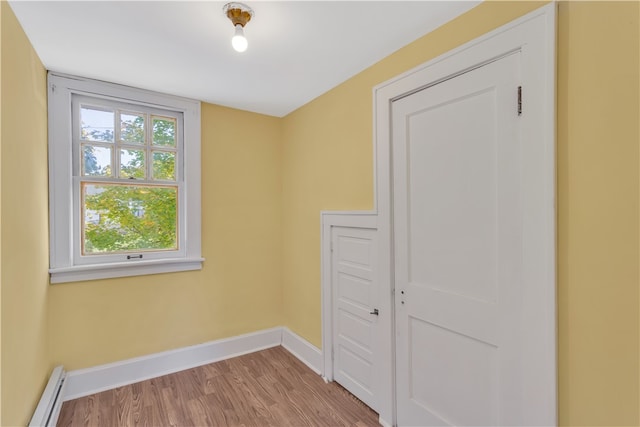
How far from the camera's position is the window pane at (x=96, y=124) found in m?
2.42

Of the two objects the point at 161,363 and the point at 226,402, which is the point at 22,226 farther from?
the point at 226,402

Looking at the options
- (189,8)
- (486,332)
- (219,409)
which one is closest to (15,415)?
(219,409)

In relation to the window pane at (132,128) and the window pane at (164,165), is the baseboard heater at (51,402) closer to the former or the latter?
the window pane at (164,165)

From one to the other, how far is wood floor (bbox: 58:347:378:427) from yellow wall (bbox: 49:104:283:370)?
0.31m

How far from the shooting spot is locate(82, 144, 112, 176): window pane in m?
2.41

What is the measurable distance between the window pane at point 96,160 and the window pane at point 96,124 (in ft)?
0.26

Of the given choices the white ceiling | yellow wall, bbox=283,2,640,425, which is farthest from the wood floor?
the white ceiling

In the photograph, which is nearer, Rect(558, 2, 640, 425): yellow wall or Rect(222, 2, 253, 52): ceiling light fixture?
Answer: Rect(558, 2, 640, 425): yellow wall

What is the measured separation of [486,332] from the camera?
4.85ft

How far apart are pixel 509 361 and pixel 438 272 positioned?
20.1 inches

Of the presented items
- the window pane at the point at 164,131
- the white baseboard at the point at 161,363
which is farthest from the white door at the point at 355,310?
the window pane at the point at 164,131

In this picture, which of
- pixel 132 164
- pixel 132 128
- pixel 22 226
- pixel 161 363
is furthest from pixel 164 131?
pixel 161 363

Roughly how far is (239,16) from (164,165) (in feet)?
5.39

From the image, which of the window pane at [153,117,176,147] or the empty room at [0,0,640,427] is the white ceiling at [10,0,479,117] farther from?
the window pane at [153,117,176,147]
